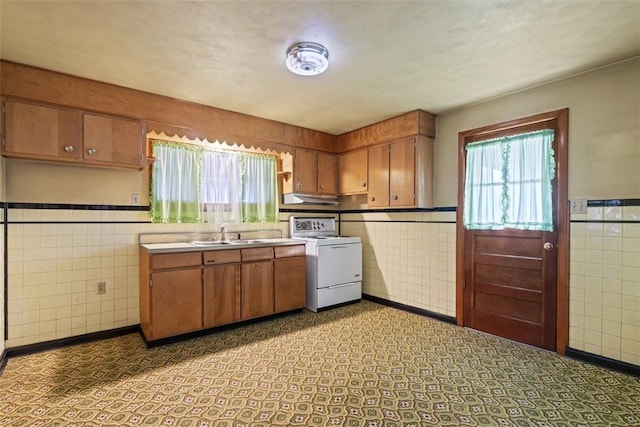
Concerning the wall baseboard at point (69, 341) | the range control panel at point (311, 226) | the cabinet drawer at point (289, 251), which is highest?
the range control panel at point (311, 226)

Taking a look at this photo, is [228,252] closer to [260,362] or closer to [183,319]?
[183,319]

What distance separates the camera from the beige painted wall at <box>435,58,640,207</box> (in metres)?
2.43

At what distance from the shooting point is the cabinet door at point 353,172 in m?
4.36

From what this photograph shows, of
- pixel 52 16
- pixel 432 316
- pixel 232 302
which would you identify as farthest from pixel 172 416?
pixel 432 316

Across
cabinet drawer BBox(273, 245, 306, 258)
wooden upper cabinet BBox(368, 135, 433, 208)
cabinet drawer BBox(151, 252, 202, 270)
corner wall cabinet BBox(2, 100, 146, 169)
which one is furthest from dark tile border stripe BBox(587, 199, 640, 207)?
corner wall cabinet BBox(2, 100, 146, 169)

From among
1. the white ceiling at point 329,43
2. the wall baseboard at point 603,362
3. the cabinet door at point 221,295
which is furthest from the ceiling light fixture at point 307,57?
the wall baseboard at point 603,362

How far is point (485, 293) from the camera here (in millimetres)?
3293

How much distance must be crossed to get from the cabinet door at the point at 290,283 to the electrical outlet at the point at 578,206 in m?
2.77

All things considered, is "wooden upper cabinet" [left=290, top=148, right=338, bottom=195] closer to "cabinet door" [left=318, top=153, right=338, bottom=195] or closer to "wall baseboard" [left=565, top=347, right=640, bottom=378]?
"cabinet door" [left=318, top=153, right=338, bottom=195]

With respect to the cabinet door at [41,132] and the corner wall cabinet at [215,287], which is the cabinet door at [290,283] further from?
the cabinet door at [41,132]

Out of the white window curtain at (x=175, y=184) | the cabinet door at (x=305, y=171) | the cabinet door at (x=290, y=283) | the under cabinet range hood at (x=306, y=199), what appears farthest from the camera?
the under cabinet range hood at (x=306, y=199)

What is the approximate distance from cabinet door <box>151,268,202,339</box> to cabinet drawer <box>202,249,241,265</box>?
13cm

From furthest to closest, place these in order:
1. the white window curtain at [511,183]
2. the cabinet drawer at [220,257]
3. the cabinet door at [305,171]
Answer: the cabinet door at [305,171] → the cabinet drawer at [220,257] → the white window curtain at [511,183]

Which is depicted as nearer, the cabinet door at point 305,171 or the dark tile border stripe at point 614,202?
the dark tile border stripe at point 614,202
